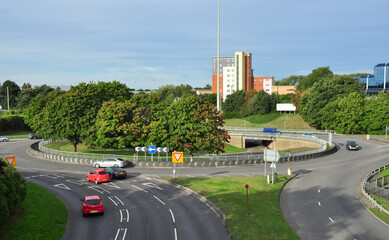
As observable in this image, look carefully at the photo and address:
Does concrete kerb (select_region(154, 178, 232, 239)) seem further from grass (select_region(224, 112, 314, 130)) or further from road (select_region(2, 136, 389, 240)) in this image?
grass (select_region(224, 112, 314, 130))

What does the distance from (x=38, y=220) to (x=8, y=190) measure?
380cm

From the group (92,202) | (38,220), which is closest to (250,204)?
(92,202)

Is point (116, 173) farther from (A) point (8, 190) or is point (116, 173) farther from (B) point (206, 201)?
(A) point (8, 190)

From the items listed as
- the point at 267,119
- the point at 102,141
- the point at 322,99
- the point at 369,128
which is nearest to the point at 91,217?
the point at 102,141

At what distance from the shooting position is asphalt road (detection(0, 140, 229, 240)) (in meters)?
21.0

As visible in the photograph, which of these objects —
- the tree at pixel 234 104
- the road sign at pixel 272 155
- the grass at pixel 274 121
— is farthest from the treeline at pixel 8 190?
the tree at pixel 234 104

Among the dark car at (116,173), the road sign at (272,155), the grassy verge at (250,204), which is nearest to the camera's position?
the grassy verge at (250,204)

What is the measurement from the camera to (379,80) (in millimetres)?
136125

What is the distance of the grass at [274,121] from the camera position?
116 meters

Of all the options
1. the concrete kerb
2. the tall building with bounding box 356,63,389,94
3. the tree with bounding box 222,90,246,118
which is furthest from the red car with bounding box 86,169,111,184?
the tall building with bounding box 356,63,389,94

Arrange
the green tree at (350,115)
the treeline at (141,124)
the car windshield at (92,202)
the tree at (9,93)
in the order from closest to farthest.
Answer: the car windshield at (92,202)
the treeline at (141,124)
the green tree at (350,115)
the tree at (9,93)

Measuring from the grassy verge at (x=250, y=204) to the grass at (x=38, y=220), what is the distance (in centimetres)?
1200

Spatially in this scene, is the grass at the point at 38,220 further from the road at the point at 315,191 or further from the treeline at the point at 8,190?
the road at the point at 315,191

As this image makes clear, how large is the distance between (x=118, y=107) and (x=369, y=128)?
217 feet
